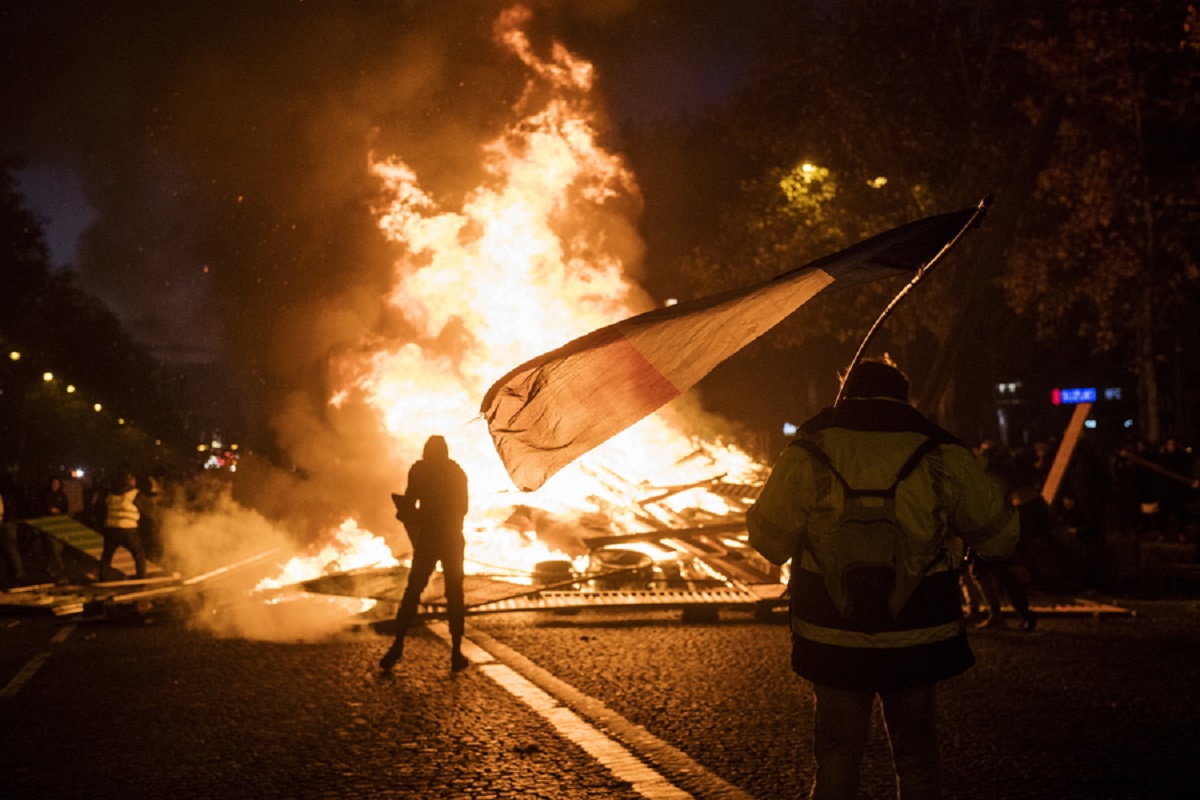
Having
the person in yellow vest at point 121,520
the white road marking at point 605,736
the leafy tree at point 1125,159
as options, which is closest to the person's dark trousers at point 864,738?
the white road marking at point 605,736

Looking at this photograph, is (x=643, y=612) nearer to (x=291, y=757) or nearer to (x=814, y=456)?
(x=291, y=757)

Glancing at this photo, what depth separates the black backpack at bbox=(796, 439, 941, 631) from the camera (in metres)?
3.63

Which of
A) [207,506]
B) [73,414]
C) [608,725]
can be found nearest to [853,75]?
[207,506]

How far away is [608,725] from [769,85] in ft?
79.8

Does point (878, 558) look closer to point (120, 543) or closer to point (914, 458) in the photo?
point (914, 458)

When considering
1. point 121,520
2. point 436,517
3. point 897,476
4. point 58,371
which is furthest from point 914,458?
point 58,371

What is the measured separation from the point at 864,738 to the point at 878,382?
45.9 inches

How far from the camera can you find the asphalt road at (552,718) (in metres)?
5.64

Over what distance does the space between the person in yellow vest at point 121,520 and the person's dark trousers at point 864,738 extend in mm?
13646

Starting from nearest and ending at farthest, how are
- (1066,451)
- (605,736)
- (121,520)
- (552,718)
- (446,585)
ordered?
(605,736), (552,718), (446,585), (1066,451), (121,520)

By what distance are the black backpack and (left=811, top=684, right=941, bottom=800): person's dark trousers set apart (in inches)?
10.7

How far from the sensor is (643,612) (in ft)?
40.5

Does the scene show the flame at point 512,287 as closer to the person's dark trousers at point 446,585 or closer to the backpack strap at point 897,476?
the person's dark trousers at point 446,585

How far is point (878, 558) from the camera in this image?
3637mm
